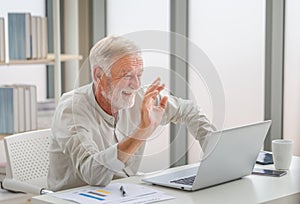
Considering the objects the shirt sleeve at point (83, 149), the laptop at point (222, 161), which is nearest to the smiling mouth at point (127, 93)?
the shirt sleeve at point (83, 149)

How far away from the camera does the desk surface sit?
204cm

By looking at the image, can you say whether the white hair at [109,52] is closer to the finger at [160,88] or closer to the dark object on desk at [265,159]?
the finger at [160,88]

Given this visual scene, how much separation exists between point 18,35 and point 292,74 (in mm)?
1603

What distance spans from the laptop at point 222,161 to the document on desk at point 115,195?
0.32 feet

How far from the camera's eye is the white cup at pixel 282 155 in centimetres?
247

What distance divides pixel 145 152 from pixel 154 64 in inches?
12.6

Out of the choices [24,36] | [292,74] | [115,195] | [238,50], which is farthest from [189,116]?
[24,36]

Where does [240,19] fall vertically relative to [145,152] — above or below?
above

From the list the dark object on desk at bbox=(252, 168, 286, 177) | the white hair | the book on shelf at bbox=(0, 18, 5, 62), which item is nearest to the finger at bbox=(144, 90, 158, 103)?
the white hair

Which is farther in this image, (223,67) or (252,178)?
(223,67)

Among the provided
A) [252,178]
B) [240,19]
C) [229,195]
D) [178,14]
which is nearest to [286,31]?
[240,19]

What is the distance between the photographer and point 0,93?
383cm

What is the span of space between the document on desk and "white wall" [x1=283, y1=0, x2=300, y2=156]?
172cm

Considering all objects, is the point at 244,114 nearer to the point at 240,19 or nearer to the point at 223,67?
the point at 223,67
